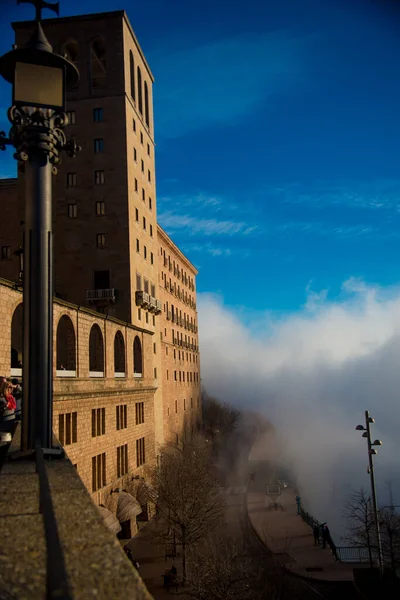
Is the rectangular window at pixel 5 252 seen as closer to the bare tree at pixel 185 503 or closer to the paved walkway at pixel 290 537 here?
the bare tree at pixel 185 503

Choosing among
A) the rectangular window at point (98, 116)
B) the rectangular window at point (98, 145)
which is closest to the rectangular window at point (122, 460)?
the rectangular window at point (98, 145)

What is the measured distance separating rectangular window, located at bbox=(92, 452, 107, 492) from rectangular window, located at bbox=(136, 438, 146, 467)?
22.7 ft

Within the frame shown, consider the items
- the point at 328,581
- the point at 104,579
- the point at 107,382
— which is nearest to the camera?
the point at 104,579

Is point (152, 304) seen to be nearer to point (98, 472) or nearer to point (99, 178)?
point (99, 178)

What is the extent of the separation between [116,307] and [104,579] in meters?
35.2

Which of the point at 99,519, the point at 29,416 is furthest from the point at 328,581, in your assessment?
the point at 99,519

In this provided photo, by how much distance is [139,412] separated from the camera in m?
35.0

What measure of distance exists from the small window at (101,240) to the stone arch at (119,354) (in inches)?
387

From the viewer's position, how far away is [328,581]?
23.7 meters

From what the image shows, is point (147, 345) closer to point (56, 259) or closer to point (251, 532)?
point (56, 259)

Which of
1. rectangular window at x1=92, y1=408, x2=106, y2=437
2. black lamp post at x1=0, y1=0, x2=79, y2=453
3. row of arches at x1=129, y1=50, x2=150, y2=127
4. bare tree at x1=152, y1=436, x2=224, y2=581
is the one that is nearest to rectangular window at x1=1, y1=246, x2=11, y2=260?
row of arches at x1=129, y1=50, x2=150, y2=127

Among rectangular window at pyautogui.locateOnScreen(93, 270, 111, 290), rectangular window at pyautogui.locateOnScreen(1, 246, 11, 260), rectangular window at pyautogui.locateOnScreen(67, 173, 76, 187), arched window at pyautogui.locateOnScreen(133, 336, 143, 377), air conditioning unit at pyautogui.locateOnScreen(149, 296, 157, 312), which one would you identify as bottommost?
arched window at pyautogui.locateOnScreen(133, 336, 143, 377)

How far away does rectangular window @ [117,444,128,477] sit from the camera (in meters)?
→ 29.8

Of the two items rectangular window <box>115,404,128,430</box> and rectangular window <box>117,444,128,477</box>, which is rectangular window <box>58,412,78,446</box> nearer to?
rectangular window <box>115,404,128,430</box>
